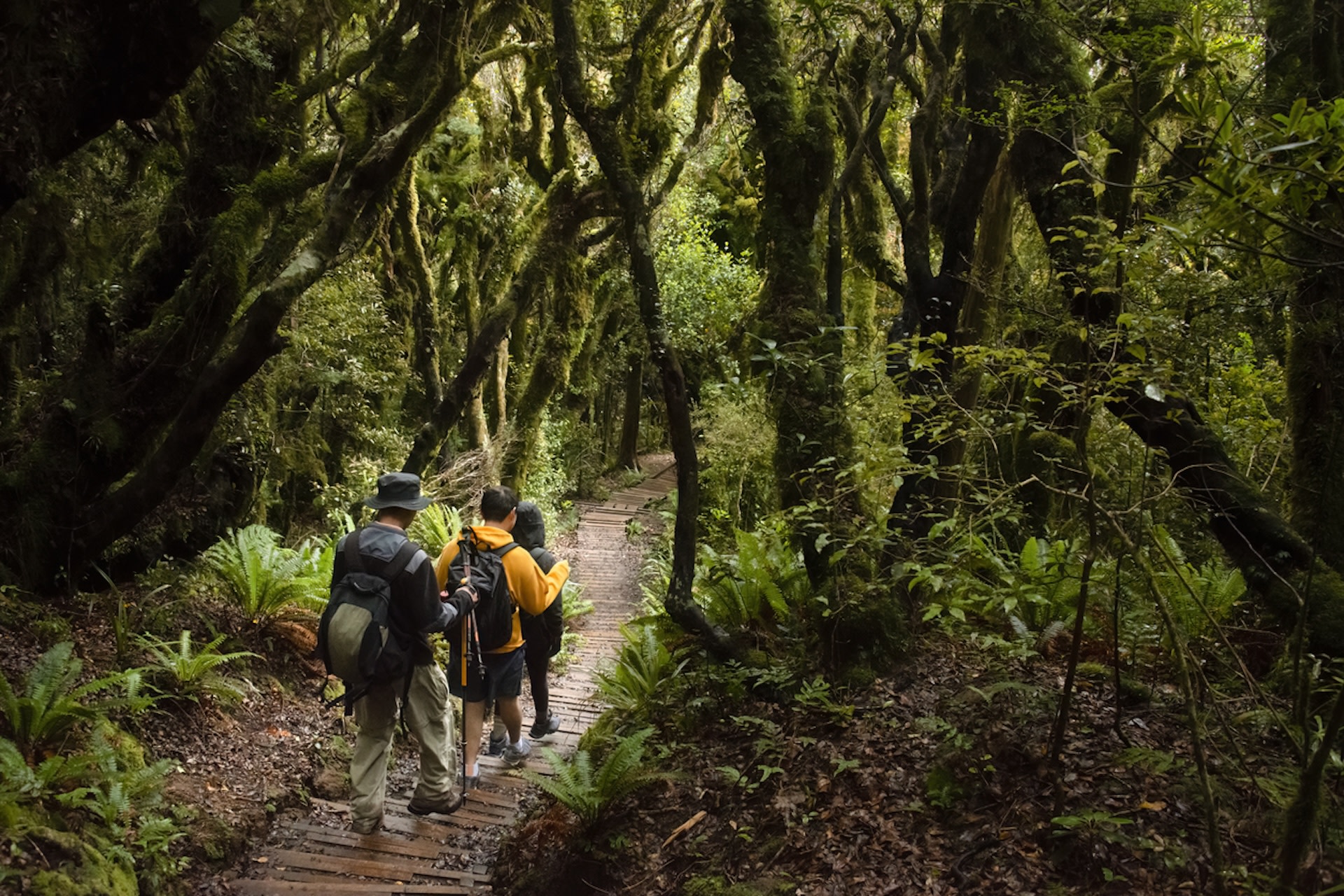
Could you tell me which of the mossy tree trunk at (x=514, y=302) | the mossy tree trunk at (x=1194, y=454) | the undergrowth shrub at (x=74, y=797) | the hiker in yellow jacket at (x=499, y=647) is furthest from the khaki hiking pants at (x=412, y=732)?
the mossy tree trunk at (x=514, y=302)

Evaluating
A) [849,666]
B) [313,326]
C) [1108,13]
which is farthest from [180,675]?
[1108,13]

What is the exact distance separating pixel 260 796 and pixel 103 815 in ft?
4.69

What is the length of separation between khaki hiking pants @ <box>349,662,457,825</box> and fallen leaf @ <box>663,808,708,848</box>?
1.68 m

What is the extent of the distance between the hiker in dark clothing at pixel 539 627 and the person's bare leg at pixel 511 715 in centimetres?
34

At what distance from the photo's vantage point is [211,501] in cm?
909

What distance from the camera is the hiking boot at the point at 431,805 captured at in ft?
18.0

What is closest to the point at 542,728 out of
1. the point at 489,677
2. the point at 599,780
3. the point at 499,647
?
the point at 489,677

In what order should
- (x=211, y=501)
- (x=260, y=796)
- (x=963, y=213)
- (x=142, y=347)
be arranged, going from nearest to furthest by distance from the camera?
(x=260, y=796), (x=963, y=213), (x=142, y=347), (x=211, y=501)

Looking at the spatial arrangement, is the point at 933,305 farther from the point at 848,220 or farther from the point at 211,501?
the point at 211,501

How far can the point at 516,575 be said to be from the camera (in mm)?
6176

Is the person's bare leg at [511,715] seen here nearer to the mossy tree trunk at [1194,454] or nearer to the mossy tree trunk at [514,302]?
the mossy tree trunk at [514,302]

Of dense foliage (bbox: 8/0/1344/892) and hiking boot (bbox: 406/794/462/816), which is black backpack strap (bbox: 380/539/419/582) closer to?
hiking boot (bbox: 406/794/462/816)

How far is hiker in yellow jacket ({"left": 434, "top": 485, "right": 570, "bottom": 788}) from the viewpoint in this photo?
19.6 feet

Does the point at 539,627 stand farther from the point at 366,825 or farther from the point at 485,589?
the point at 366,825
